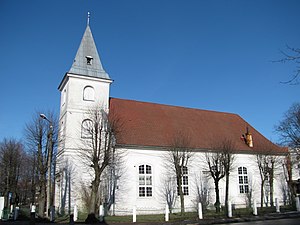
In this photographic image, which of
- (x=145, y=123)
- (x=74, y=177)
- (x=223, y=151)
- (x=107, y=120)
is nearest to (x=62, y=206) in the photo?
(x=74, y=177)

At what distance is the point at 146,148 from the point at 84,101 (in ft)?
24.4

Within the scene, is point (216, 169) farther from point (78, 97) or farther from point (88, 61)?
point (88, 61)

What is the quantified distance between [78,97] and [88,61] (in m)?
4.10

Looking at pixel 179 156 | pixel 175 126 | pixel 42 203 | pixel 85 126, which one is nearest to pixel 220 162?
pixel 179 156

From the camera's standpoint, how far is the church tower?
25188 mm

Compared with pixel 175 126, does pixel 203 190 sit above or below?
below

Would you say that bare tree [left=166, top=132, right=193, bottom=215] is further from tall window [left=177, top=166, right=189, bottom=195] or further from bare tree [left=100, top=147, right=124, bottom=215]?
bare tree [left=100, top=147, right=124, bottom=215]

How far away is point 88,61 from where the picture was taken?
28703mm

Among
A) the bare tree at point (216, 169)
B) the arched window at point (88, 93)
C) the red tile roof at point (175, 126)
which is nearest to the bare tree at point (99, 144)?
the arched window at point (88, 93)

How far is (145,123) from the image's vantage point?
95.8ft

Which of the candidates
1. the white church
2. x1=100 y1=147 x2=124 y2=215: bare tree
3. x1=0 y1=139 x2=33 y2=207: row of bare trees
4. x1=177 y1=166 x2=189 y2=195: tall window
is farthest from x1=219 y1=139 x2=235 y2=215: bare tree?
x1=0 y1=139 x2=33 y2=207: row of bare trees

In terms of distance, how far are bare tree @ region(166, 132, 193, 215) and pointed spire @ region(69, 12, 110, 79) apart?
953 centimetres

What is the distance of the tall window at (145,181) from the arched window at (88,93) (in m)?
8.17

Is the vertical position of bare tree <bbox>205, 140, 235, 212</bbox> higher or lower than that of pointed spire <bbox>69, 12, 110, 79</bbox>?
lower
